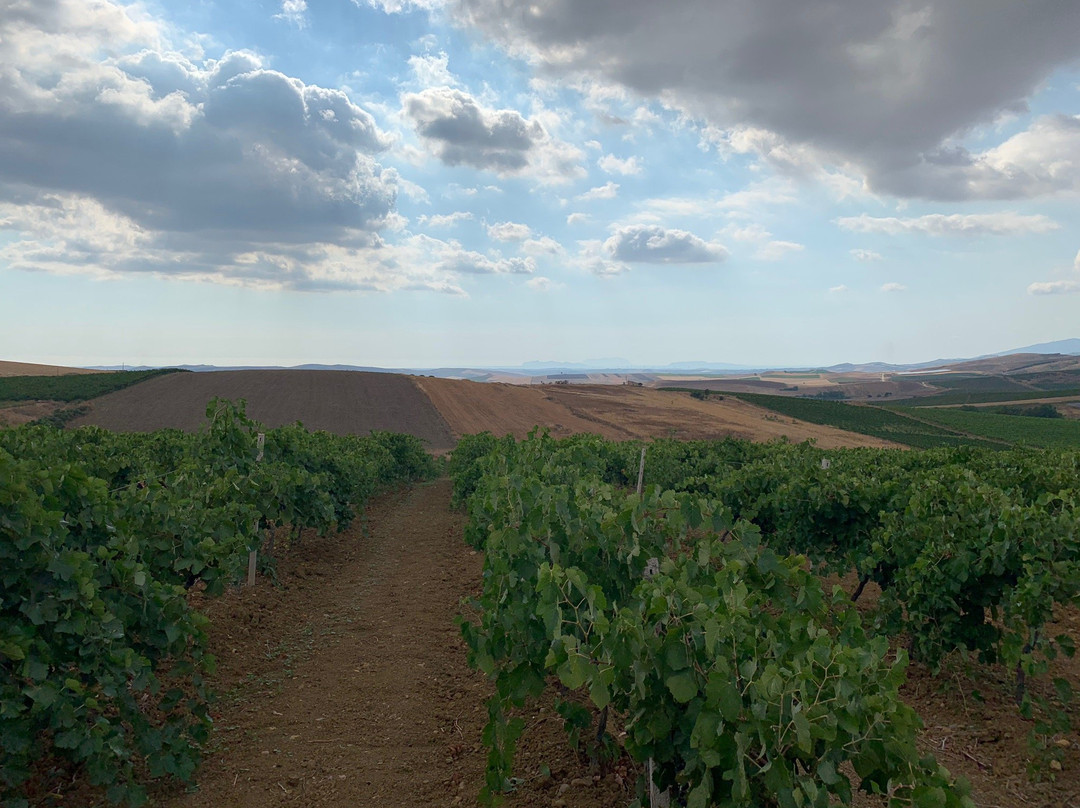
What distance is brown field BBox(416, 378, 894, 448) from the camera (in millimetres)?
46438

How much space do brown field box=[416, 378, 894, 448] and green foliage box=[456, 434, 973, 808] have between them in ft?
118

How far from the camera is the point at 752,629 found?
10.5ft

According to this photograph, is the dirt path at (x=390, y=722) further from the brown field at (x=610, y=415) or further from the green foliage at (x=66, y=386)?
the green foliage at (x=66, y=386)

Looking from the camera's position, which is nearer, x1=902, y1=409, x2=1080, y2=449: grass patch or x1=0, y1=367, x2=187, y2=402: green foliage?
x1=902, y1=409, x2=1080, y2=449: grass patch

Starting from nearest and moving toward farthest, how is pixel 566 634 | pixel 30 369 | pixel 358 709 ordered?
pixel 566 634
pixel 358 709
pixel 30 369

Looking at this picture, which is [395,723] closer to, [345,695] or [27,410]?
[345,695]

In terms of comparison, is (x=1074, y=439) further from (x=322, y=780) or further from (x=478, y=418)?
(x=322, y=780)

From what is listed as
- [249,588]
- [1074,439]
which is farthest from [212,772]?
[1074,439]

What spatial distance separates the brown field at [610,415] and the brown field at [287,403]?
2.81m

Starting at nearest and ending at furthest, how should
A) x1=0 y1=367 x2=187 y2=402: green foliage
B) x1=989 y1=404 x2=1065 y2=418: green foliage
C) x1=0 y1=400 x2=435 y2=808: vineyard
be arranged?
1. x1=0 y1=400 x2=435 y2=808: vineyard
2. x1=0 y1=367 x2=187 y2=402: green foliage
3. x1=989 y1=404 x2=1065 y2=418: green foliage

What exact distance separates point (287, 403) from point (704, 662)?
5178 cm

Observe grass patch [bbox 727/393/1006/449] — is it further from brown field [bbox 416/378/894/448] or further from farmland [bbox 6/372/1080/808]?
farmland [bbox 6/372/1080/808]

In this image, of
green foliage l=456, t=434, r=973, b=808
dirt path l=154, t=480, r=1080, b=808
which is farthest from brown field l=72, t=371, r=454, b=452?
green foliage l=456, t=434, r=973, b=808

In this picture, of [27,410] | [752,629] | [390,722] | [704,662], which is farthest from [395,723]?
[27,410]
